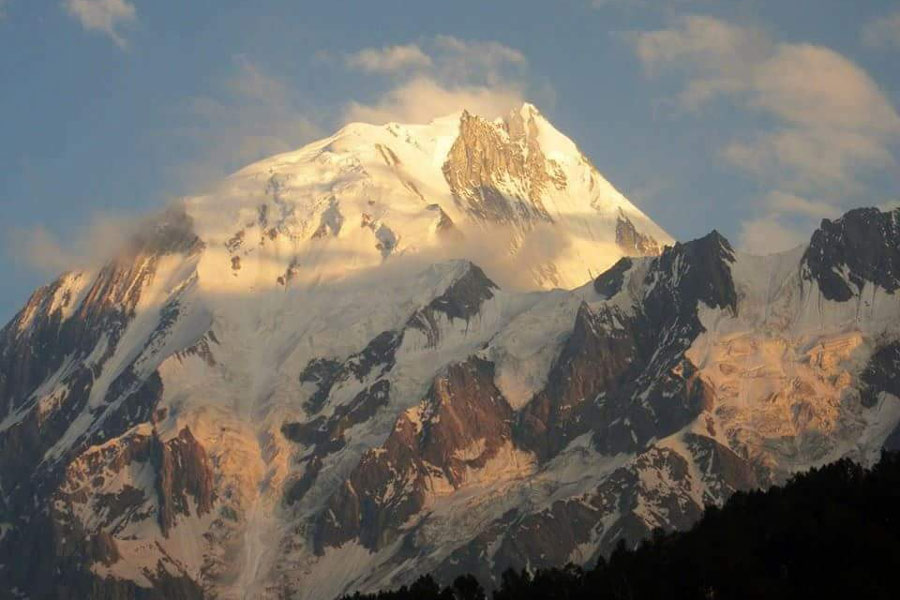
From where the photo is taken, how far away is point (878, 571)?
19850 centimetres

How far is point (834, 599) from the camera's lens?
194m

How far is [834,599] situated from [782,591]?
6.31 m

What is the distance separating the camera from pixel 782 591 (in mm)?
199375

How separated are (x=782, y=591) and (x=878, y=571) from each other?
287 inches

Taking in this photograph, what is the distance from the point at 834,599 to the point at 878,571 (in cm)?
628
